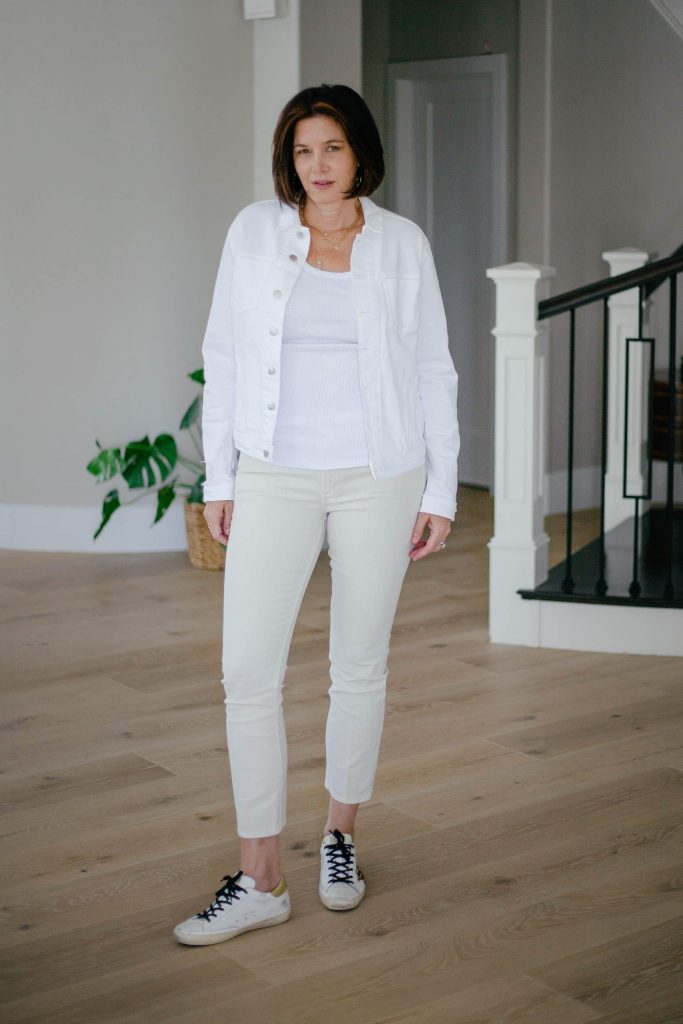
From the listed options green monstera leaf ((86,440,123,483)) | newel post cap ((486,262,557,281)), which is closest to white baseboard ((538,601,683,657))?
newel post cap ((486,262,557,281))

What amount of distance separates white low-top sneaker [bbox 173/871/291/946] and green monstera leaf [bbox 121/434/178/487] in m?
2.95

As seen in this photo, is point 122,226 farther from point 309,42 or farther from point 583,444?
point 583,444

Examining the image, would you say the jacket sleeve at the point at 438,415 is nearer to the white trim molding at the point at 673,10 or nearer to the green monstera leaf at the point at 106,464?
the green monstera leaf at the point at 106,464

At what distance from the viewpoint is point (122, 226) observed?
5309mm

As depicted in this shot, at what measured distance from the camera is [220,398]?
7.34ft

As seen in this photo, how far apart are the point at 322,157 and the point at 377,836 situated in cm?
135

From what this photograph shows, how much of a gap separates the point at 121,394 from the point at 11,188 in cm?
88

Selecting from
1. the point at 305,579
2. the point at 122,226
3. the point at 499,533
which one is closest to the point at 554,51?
the point at 122,226

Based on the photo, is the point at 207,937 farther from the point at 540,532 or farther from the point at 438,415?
the point at 540,532

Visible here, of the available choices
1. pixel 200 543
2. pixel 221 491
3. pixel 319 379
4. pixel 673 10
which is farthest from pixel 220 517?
pixel 673 10

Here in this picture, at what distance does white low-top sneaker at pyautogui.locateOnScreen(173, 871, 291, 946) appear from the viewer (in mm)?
2287

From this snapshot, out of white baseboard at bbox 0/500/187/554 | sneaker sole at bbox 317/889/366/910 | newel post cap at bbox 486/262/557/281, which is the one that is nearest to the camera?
sneaker sole at bbox 317/889/366/910

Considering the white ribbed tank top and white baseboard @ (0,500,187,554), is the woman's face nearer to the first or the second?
the white ribbed tank top

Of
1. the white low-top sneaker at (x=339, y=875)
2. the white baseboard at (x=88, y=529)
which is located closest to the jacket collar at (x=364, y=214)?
the white low-top sneaker at (x=339, y=875)
